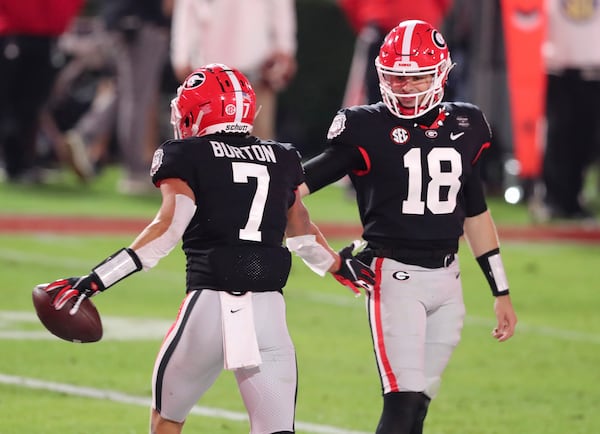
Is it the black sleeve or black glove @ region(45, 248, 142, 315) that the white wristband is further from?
the black sleeve

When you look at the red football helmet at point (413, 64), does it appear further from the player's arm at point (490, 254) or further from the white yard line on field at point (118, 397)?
the white yard line on field at point (118, 397)

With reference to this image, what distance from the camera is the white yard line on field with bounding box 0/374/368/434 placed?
298 inches

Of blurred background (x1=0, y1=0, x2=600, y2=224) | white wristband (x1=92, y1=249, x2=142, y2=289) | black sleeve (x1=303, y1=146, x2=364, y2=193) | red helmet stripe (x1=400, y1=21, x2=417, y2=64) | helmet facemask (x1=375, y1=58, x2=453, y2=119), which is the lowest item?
blurred background (x1=0, y1=0, x2=600, y2=224)

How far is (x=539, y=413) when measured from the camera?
8.06 m

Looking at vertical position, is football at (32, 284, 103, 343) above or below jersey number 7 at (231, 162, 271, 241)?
below

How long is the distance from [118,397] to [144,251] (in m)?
2.51

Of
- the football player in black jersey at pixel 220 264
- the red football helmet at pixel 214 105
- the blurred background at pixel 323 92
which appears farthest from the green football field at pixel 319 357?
the blurred background at pixel 323 92

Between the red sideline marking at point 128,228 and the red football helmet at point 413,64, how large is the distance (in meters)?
8.10

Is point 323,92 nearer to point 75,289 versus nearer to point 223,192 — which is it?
point 223,192

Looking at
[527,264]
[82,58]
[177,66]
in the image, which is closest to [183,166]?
[177,66]

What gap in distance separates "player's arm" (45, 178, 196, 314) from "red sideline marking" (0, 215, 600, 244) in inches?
346

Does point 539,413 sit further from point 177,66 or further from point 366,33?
point 366,33

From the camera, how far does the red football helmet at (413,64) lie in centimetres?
650

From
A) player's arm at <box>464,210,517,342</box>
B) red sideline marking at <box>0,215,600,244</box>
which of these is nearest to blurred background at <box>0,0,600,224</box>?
red sideline marking at <box>0,215,600,244</box>
